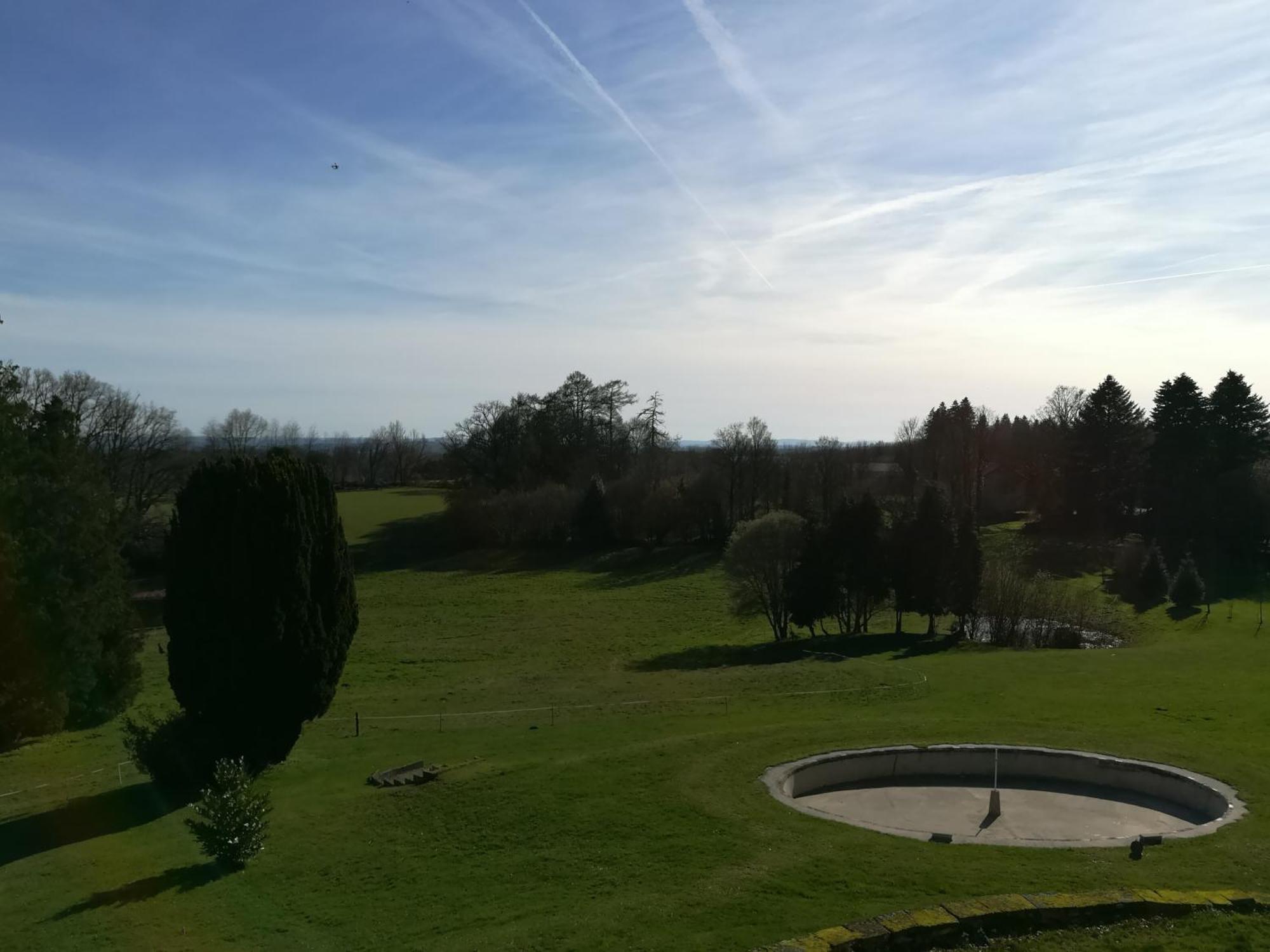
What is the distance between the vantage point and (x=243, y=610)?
18.5m

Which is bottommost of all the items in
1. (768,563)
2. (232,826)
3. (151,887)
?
(151,887)

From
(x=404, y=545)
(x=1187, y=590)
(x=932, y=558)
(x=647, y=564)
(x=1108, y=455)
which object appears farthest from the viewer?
(x=404, y=545)

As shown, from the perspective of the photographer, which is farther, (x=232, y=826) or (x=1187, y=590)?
(x=1187, y=590)

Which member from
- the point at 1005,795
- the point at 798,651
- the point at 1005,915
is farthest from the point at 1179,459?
the point at 1005,915

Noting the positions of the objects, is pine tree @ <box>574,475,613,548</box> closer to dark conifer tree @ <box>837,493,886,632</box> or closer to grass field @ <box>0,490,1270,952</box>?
dark conifer tree @ <box>837,493,886,632</box>

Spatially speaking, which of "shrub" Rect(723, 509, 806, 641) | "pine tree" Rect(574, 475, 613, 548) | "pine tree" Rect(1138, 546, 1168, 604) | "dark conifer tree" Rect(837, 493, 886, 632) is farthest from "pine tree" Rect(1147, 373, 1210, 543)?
"pine tree" Rect(574, 475, 613, 548)

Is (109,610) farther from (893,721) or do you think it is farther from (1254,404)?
(1254,404)

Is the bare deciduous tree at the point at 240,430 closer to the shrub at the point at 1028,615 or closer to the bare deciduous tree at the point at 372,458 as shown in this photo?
the bare deciduous tree at the point at 372,458

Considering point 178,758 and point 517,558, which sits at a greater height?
point 517,558

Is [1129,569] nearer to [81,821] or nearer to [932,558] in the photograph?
[932,558]

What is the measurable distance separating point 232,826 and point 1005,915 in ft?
36.5

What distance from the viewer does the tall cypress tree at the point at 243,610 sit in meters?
18.5

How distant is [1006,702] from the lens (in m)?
24.4

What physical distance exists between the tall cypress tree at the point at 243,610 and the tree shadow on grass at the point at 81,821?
1.68 m
